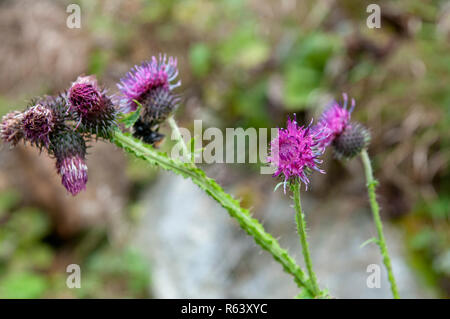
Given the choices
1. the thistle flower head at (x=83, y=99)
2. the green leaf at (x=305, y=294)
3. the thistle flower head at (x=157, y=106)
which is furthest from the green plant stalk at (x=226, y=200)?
the thistle flower head at (x=157, y=106)

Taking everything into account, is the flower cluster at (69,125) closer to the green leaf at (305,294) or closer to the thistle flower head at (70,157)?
the thistle flower head at (70,157)

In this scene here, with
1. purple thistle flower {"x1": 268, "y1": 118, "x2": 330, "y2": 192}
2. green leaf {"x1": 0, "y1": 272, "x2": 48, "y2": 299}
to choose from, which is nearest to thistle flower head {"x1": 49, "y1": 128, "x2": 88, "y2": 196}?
purple thistle flower {"x1": 268, "y1": 118, "x2": 330, "y2": 192}

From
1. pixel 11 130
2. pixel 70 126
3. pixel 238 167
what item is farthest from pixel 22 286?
pixel 70 126

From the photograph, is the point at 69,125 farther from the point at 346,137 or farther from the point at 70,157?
the point at 346,137

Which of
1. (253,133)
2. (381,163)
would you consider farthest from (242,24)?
(381,163)

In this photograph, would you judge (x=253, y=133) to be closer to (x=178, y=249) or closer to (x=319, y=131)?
(x=178, y=249)

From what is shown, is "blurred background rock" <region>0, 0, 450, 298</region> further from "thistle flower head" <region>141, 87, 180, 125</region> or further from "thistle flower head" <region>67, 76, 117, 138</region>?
"thistle flower head" <region>67, 76, 117, 138</region>

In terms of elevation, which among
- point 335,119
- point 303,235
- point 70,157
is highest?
point 335,119
